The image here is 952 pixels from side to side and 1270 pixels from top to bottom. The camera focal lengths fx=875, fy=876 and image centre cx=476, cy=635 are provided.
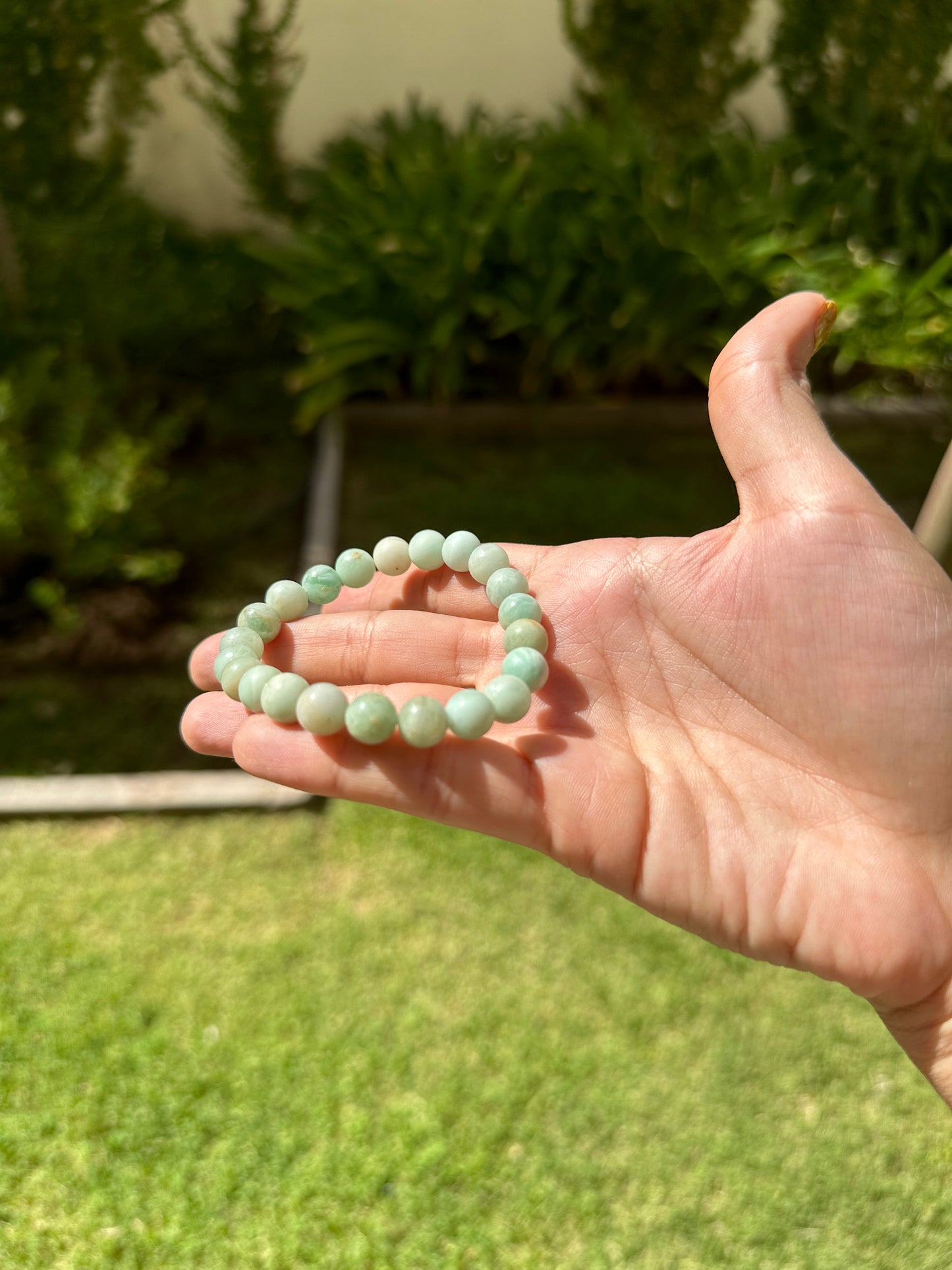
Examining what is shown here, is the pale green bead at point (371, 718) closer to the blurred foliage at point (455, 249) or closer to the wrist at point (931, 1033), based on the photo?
the wrist at point (931, 1033)

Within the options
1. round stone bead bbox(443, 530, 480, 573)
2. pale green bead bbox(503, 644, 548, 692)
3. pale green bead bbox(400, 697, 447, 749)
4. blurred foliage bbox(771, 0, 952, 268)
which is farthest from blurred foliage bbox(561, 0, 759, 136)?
pale green bead bbox(400, 697, 447, 749)

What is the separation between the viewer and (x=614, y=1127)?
1974 millimetres

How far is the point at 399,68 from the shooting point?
459cm

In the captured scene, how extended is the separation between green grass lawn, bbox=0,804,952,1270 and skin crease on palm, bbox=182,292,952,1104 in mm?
607

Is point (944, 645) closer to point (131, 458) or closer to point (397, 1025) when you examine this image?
point (397, 1025)

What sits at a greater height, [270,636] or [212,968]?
[270,636]

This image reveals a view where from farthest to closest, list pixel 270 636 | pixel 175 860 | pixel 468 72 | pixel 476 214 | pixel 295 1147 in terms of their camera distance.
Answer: pixel 468 72 < pixel 476 214 < pixel 175 860 < pixel 295 1147 < pixel 270 636

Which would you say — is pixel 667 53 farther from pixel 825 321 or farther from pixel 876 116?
pixel 825 321

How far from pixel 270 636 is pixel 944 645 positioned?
1.27 metres

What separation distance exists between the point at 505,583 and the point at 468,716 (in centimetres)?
43

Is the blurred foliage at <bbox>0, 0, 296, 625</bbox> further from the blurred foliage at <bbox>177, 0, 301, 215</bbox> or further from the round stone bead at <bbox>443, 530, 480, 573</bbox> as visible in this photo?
the round stone bead at <bbox>443, 530, 480, 573</bbox>

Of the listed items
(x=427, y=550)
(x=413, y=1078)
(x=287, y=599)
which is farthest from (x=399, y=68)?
(x=413, y=1078)

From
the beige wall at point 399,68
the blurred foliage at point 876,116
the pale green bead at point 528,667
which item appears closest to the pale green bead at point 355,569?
the pale green bead at point 528,667

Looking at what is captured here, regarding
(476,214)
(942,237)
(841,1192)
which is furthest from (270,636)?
(942,237)
